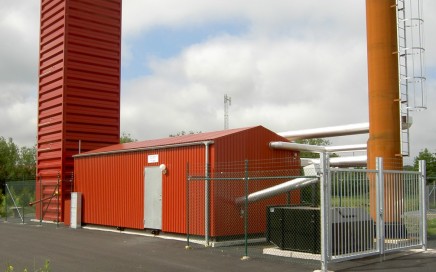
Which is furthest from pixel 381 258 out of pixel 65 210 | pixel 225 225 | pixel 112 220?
pixel 65 210

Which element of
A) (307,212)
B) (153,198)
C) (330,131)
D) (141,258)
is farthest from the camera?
(330,131)

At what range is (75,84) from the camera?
23672 mm

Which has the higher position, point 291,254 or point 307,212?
point 307,212

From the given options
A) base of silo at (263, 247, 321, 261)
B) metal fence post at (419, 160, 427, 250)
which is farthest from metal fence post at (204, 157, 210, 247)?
metal fence post at (419, 160, 427, 250)

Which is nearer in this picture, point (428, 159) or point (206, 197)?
point (206, 197)

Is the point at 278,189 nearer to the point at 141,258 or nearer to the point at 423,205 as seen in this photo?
the point at 423,205

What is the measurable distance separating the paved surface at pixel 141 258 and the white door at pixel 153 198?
0.63 meters

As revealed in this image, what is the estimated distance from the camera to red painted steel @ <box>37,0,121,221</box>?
2338 centimetres

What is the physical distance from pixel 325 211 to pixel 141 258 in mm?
4657

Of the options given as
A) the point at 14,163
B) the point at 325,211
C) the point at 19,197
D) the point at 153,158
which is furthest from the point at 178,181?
the point at 14,163

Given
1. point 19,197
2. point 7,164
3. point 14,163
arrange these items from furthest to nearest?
1. point 14,163
2. point 7,164
3. point 19,197

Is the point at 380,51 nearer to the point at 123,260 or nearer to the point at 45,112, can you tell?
the point at 123,260

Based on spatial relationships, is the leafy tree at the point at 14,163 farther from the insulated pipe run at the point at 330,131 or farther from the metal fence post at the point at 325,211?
the metal fence post at the point at 325,211

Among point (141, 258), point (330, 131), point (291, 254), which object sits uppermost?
point (330, 131)
